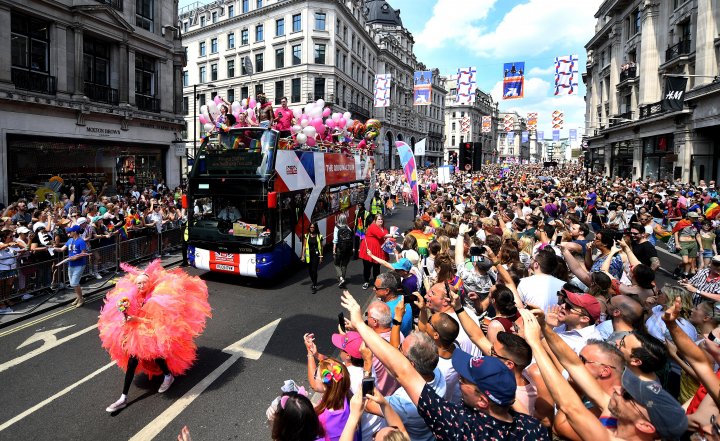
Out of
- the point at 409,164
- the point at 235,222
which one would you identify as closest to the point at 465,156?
the point at 409,164

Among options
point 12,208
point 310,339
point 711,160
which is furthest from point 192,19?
point 310,339

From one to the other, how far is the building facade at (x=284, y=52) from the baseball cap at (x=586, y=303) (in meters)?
41.0

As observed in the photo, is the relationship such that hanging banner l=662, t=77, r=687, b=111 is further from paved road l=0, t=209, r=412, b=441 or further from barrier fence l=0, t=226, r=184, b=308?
barrier fence l=0, t=226, r=184, b=308

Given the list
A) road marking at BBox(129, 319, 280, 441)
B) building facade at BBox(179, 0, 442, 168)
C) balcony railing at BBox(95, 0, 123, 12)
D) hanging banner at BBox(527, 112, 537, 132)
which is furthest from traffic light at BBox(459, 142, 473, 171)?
hanging banner at BBox(527, 112, 537, 132)

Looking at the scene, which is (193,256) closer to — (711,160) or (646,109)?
(711,160)

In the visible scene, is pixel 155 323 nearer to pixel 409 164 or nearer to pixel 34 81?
pixel 409 164

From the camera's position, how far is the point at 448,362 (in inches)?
126

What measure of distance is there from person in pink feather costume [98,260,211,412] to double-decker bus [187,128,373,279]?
156 inches

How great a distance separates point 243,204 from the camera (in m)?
9.30

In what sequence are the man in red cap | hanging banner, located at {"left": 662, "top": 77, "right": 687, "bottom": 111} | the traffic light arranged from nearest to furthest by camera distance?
the man in red cap
hanging banner, located at {"left": 662, "top": 77, "right": 687, "bottom": 111}
the traffic light

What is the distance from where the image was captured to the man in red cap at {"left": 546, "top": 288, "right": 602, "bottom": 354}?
11.7 feet

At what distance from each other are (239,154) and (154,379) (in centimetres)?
536

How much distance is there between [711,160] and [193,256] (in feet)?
96.9

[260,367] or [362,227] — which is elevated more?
A: [362,227]
